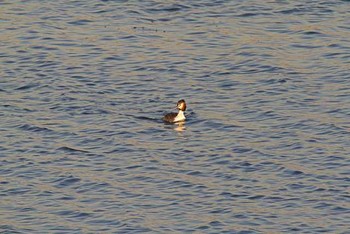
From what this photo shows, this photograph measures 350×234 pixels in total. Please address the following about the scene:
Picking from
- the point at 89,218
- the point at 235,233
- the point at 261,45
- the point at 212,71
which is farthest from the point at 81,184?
the point at 261,45

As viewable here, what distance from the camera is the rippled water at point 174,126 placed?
29.7 m

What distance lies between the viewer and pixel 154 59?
1663 inches

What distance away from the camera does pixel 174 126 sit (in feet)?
120

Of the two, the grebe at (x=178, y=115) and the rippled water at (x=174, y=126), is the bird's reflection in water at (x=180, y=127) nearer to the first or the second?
the rippled water at (x=174, y=126)

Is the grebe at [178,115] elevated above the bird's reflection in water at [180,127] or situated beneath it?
elevated above

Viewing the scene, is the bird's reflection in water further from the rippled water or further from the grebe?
the grebe

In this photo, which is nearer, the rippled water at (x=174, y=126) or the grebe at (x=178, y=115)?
the rippled water at (x=174, y=126)

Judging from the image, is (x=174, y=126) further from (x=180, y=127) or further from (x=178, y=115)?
(x=178, y=115)

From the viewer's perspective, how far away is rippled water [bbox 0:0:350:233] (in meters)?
29.7

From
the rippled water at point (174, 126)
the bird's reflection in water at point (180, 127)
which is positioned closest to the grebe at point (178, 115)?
the bird's reflection in water at point (180, 127)

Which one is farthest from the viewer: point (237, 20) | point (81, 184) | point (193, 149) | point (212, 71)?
point (237, 20)

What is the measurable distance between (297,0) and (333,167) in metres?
16.7

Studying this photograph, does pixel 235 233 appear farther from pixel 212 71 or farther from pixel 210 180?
pixel 212 71

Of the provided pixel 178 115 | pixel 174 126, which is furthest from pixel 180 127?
pixel 178 115
